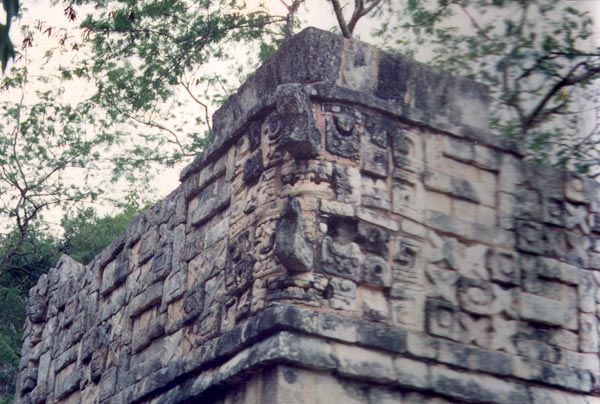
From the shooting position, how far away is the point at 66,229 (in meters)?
16.8

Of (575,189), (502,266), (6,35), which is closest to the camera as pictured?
(6,35)

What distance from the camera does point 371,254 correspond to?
17.4 feet

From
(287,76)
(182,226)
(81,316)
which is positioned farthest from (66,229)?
(287,76)

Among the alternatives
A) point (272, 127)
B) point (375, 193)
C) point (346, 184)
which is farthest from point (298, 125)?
point (375, 193)

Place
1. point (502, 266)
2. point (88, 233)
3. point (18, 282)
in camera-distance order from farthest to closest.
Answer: point (88, 233), point (18, 282), point (502, 266)

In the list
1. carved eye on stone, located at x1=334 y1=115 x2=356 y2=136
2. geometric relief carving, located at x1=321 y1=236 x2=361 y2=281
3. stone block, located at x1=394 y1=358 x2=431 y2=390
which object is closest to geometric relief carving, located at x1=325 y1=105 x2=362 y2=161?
carved eye on stone, located at x1=334 y1=115 x2=356 y2=136

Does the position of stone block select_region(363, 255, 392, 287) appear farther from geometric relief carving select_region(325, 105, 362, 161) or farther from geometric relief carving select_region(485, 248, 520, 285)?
A: geometric relief carving select_region(485, 248, 520, 285)

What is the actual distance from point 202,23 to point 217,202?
5.13 m

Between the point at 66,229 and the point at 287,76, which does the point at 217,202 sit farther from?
the point at 66,229

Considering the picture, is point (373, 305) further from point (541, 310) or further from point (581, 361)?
point (581, 361)

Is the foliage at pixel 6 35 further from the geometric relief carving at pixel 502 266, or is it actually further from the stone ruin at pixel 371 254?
the geometric relief carving at pixel 502 266

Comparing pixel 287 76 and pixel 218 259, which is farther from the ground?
pixel 287 76

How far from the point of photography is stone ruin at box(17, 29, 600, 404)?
5.07 metres

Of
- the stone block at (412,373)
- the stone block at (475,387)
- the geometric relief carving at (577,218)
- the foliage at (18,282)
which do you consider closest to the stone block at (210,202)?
the stone block at (412,373)
